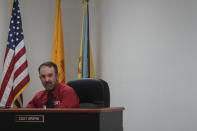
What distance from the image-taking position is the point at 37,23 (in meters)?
5.39

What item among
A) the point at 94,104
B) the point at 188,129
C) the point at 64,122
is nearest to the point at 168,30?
the point at 188,129

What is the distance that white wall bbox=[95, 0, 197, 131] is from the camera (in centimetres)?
433

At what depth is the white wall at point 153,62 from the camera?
4.33m

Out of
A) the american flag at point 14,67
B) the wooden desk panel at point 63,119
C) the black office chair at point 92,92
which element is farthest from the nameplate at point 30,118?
the american flag at point 14,67

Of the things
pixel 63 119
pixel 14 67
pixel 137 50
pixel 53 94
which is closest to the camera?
pixel 63 119

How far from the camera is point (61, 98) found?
11.3ft

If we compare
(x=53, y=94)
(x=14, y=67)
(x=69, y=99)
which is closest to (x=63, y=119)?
(x=69, y=99)

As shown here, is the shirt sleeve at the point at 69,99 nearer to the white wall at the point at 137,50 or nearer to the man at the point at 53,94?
the man at the point at 53,94

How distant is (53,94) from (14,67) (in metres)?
1.66

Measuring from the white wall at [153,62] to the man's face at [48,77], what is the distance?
54.8 inches

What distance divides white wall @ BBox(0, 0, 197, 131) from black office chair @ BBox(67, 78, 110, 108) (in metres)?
1.29

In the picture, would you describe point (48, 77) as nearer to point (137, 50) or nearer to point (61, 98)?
point (61, 98)

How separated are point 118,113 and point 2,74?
250 centimetres

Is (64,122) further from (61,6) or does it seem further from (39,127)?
(61,6)
